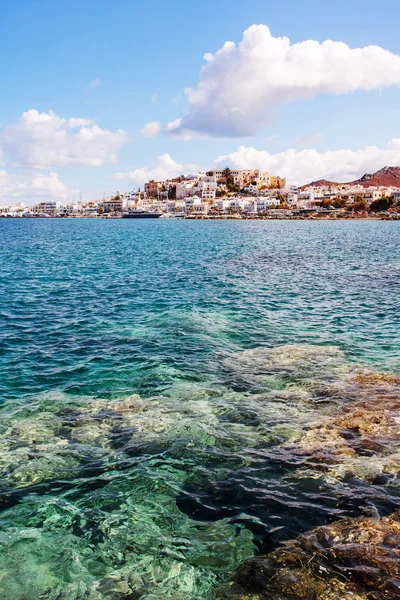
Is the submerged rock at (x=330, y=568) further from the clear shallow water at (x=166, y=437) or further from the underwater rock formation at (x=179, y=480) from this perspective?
the clear shallow water at (x=166, y=437)

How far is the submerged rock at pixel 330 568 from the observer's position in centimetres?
659

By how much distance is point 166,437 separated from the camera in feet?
38.8

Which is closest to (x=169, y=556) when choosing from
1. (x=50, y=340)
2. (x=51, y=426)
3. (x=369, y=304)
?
(x=51, y=426)

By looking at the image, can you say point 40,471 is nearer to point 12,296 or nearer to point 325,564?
point 325,564

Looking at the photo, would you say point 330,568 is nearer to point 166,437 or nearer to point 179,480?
point 179,480

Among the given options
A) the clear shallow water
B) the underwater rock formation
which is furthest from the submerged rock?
the clear shallow water

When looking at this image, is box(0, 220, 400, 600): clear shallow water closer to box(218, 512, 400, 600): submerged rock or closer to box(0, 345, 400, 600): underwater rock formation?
box(0, 345, 400, 600): underwater rock formation

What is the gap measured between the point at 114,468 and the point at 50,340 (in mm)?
11975

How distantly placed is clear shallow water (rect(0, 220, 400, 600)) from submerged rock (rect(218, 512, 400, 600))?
0.36 metres

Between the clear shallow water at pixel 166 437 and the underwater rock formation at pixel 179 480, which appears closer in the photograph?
the underwater rock formation at pixel 179 480

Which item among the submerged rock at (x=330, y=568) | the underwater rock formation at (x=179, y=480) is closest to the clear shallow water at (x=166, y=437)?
the underwater rock formation at (x=179, y=480)

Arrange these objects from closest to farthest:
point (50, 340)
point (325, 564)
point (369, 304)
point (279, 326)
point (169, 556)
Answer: point (325, 564), point (169, 556), point (50, 340), point (279, 326), point (369, 304)

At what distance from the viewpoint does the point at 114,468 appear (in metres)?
10.3

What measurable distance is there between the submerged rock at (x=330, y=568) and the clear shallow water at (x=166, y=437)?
36 cm
